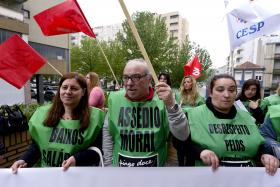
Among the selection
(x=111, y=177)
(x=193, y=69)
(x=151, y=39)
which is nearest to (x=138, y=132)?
(x=111, y=177)

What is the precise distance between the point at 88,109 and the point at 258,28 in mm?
3078

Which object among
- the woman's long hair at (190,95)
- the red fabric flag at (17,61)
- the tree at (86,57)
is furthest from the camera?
the tree at (86,57)

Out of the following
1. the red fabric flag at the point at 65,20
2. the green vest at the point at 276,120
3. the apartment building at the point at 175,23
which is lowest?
the green vest at the point at 276,120

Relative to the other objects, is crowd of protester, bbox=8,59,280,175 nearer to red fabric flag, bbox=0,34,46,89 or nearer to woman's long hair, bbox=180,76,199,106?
red fabric flag, bbox=0,34,46,89

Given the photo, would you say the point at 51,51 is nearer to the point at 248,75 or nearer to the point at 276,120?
the point at 276,120

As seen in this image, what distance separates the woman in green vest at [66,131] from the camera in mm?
2195

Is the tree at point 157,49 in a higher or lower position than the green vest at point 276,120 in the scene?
higher

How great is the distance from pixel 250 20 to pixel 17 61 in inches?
134

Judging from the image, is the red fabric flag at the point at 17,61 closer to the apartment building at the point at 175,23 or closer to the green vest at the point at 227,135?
the green vest at the point at 227,135

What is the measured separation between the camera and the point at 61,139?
2.21 m

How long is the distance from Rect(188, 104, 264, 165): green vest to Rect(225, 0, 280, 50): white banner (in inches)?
94.3

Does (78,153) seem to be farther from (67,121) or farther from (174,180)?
(174,180)

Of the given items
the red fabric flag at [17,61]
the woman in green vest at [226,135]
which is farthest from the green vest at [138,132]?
the red fabric flag at [17,61]

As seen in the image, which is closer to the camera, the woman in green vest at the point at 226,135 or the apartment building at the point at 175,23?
the woman in green vest at the point at 226,135
